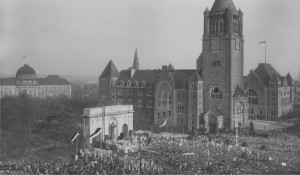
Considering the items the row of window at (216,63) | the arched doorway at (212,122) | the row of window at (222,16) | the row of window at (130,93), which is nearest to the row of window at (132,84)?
the row of window at (130,93)

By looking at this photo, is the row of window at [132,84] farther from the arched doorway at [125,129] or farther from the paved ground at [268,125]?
the paved ground at [268,125]

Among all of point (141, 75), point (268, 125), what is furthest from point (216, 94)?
point (141, 75)

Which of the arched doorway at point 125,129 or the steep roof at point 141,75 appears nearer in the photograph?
the arched doorway at point 125,129

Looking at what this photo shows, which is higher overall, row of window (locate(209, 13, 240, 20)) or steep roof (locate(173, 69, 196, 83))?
row of window (locate(209, 13, 240, 20))

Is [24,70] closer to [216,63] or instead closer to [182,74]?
[182,74]

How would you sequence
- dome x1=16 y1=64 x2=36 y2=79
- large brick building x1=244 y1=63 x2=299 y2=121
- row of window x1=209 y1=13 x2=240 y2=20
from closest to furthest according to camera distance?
row of window x1=209 y1=13 x2=240 y2=20 → large brick building x1=244 y1=63 x2=299 y2=121 → dome x1=16 y1=64 x2=36 y2=79

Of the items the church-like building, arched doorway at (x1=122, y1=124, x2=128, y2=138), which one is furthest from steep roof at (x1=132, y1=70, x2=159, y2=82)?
arched doorway at (x1=122, y1=124, x2=128, y2=138)

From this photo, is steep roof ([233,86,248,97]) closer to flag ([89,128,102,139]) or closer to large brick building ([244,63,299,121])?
large brick building ([244,63,299,121])
